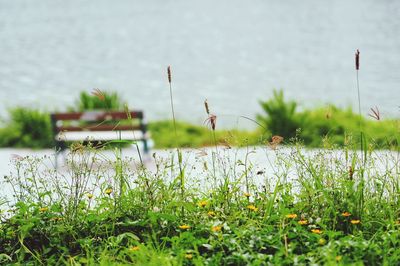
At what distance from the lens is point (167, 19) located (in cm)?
2944

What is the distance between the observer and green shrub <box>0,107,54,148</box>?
10.2 metres

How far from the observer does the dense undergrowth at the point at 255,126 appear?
9688mm

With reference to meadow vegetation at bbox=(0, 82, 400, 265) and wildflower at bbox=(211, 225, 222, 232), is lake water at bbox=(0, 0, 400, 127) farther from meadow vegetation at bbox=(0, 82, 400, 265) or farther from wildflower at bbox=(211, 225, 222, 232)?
wildflower at bbox=(211, 225, 222, 232)

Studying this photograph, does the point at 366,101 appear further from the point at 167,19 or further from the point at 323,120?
the point at 167,19

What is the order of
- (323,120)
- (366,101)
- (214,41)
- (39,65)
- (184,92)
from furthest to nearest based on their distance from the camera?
(214,41)
(39,65)
(184,92)
(366,101)
(323,120)

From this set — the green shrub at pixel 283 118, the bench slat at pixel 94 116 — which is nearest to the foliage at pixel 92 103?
the bench slat at pixel 94 116

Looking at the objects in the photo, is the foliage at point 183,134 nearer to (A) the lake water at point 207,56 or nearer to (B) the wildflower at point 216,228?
(A) the lake water at point 207,56

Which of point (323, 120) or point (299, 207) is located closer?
point (299, 207)

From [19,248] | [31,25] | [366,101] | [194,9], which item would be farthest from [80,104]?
[194,9]

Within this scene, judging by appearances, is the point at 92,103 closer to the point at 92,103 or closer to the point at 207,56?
the point at 92,103

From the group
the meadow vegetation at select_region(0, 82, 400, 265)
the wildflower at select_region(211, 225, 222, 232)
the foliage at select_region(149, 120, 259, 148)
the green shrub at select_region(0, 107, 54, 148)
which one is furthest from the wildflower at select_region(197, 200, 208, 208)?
the green shrub at select_region(0, 107, 54, 148)

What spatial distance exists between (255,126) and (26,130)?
3.66 meters

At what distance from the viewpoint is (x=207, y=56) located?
2011 cm

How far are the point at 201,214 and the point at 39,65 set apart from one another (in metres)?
16.3
